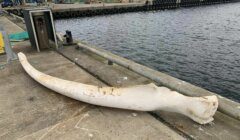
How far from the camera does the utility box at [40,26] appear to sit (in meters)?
6.88

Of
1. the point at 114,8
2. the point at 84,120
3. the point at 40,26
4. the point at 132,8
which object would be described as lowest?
the point at 84,120

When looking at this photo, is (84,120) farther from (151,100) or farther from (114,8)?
(114,8)

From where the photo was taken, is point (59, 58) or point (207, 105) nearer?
point (207, 105)

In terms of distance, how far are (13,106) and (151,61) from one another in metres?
9.50

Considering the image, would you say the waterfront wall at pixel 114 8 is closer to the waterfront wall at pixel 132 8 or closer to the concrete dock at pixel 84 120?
the waterfront wall at pixel 132 8

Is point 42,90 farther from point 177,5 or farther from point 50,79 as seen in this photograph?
point 177,5

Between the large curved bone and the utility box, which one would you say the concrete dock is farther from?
the utility box

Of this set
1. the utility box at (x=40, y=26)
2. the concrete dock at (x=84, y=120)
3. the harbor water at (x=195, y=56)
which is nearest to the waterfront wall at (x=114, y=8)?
the harbor water at (x=195, y=56)

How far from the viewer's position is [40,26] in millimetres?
7105

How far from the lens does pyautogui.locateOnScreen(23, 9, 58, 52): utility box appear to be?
6.88 m

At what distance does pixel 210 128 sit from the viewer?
2.88 metres

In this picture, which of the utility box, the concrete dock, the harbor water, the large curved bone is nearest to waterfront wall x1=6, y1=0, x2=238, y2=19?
the harbor water

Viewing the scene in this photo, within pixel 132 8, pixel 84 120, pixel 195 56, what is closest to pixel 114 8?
pixel 132 8

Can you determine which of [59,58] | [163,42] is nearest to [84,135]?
[59,58]
